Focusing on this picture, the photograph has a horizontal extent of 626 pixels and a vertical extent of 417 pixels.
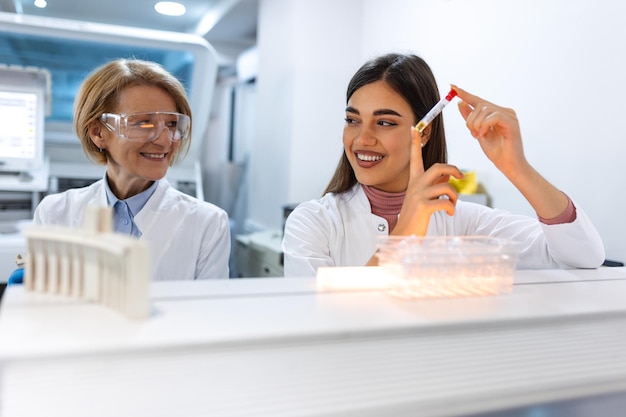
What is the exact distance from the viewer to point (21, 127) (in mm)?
2584

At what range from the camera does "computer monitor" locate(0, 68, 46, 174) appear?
8.41 feet

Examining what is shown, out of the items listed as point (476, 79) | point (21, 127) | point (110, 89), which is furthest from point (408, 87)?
point (21, 127)

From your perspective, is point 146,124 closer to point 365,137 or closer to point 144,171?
point 144,171

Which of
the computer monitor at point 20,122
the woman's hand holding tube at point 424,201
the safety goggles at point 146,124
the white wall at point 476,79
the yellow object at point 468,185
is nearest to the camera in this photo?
the woman's hand holding tube at point 424,201

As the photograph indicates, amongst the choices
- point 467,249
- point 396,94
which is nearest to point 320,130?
point 396,94

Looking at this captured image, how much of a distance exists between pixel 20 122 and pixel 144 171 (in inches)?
55.7

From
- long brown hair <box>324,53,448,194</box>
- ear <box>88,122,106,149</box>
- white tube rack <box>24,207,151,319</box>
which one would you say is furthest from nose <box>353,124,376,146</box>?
white tube rack <box>24,207,151,319</box>

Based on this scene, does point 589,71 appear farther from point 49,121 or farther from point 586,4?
point 49,121

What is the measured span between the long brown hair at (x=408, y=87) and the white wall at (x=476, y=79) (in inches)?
26.8

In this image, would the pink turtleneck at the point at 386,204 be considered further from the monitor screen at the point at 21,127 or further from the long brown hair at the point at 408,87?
the monitor screen at the point at 21,127

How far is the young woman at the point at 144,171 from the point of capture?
150 centimetres

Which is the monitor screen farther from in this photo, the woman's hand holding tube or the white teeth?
the woman's hand holding tube

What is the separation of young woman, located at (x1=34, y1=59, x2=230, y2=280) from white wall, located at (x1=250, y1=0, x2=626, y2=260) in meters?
1.19

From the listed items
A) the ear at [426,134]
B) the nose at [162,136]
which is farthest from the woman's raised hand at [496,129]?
the nose at [162,136]
